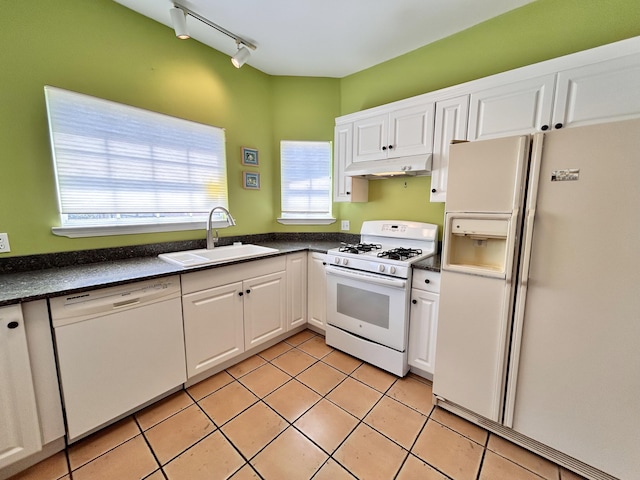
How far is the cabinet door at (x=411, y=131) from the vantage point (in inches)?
82.4

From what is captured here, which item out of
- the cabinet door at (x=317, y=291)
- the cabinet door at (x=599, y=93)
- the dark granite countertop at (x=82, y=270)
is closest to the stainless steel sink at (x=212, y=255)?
the dark granite countertop at (x=82, y=270)

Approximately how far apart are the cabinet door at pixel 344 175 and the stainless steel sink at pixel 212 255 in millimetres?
928

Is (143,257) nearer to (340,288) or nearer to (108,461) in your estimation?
(108,461)

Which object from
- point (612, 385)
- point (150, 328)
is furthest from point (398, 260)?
point (150, 328)

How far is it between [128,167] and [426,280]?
2376 millimetres

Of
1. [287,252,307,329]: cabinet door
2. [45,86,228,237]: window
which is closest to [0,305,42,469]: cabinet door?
[45,86,228,237]: window

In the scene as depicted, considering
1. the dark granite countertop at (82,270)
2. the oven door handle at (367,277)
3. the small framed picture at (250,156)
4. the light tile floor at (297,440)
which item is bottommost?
the light tile floor at (297,440)

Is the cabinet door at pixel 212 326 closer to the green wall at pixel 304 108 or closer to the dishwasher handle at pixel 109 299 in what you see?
the dishwasher handle at pixel 109 299

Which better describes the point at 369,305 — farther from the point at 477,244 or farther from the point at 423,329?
the point at 477,244

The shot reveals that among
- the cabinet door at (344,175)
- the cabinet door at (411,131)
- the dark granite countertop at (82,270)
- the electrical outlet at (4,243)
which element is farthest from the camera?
the cabinet door at (344,175)

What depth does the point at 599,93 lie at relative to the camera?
1.46 m

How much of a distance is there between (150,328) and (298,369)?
1.14 m

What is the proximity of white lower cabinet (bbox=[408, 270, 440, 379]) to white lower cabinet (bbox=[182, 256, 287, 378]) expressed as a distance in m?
1.15

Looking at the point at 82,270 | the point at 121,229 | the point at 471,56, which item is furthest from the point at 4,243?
the point at 471,56
